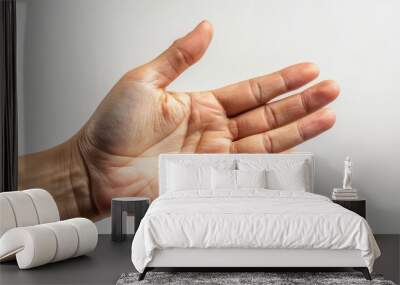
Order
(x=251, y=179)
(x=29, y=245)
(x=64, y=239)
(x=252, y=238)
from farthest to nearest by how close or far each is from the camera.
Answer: (x=251, y=179) < (x=64, y=239) < (x=29, y=245) < (x=252, y=238)

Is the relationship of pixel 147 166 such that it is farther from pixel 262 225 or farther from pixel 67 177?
pixel 262 225

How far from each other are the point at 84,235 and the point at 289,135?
267 cm

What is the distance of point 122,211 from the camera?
6.67 m

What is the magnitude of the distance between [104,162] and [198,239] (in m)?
2.65

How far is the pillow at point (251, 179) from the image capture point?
21.2 ft

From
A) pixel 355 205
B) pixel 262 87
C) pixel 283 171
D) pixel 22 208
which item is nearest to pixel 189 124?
pixel 262 87

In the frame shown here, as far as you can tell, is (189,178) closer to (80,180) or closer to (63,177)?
(80,180)

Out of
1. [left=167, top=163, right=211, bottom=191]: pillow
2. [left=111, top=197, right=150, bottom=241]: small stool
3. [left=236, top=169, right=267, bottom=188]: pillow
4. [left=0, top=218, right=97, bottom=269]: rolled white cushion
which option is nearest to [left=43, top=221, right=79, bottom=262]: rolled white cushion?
[left=0, top=218, right=97, bottom=269]: rolled white cushion

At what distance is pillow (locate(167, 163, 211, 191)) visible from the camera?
6.58m

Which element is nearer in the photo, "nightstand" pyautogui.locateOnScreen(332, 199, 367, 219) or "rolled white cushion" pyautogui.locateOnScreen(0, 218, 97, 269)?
"rolled white cushion" pyautogui.locateOnScreen(0, 218, 97, 269)

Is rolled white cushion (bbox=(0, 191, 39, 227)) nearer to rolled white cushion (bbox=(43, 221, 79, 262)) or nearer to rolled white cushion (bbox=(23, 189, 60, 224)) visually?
rolled white cushion (bbox=(23, 189, 60, 224))

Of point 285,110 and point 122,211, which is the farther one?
point 285,110

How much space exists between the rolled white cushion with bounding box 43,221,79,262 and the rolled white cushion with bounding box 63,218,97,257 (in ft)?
0.18

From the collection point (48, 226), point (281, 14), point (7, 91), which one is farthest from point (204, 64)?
point (48, 226)
